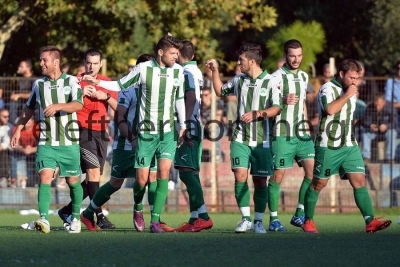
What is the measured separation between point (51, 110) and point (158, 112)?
1.24 meters

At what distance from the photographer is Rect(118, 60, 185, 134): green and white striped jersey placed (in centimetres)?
1168

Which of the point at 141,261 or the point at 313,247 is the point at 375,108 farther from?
the point at 141,261

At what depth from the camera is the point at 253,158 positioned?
472 inches

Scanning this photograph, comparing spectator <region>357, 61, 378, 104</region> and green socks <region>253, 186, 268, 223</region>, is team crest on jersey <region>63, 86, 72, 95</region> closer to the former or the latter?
green socks <region>253, 186, 268, 223</region>

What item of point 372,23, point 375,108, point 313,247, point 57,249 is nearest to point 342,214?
point 375,108

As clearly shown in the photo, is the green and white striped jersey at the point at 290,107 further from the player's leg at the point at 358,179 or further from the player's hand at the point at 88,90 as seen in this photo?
the player's hand at the point at 88,90

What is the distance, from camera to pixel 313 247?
990cm

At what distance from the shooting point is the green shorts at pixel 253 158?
468 inches

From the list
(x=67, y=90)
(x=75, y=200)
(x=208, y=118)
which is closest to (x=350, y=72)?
(x=67, y=90)

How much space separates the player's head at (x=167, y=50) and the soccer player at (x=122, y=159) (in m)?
0.65

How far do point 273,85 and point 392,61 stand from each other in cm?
1683

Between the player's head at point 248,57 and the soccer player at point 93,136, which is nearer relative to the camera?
the player's head at point 248,57

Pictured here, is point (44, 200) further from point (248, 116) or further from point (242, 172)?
point (248, 116)

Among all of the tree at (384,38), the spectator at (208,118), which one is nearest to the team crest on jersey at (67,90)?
the spectator at (208,118)
